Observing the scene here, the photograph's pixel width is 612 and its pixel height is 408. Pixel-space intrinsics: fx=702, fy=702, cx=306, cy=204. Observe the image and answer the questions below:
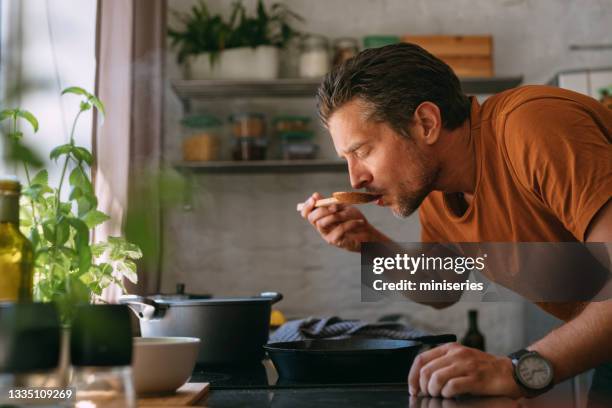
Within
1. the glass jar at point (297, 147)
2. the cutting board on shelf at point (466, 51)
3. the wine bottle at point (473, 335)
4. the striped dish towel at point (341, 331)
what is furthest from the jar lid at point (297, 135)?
the striped dish towel at point (341, 331)

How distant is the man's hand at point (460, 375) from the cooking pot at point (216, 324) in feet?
1.22

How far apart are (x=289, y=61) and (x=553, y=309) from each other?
2.41 m

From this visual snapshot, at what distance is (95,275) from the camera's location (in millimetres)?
856

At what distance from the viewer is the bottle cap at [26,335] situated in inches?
18.5

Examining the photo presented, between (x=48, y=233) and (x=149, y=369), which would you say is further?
(x=149, y=369)

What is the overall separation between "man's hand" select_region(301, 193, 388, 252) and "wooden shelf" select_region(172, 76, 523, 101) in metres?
1.67

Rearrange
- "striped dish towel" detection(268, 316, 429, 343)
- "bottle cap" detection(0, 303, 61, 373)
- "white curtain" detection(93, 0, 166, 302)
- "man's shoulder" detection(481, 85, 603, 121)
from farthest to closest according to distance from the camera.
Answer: "white curtain" detection(93, 0, 166, 302), "striped dish towel" detection(268, 316, 429, 343), "man's shoulder" detection(481, 85, 603, 121), "bottle cap" detection(0, 303, 61, 373)

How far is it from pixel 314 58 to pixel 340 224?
185 cm

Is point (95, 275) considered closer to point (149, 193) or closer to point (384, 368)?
point (384, 368)

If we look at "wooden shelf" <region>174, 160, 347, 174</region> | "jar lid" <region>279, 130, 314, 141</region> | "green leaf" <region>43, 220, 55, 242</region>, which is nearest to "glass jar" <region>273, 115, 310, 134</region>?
"jar lid" <region>279, 130, 314, 141</region>

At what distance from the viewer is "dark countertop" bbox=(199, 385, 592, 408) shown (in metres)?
0.84

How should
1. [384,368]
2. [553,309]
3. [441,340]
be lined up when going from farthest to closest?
[553,309]
[441,340]
[384,368]

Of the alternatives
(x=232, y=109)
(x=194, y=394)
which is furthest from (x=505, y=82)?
(x=194, y=394)

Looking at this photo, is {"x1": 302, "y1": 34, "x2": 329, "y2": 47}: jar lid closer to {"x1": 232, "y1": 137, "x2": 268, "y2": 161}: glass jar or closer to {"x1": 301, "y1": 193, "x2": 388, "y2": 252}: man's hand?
{"x1": 232, "y1": 137, "x2": 268, "y2": 161}: glass jar
